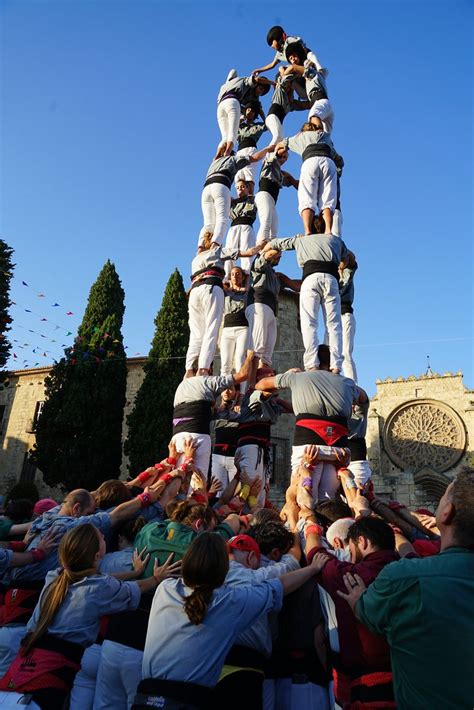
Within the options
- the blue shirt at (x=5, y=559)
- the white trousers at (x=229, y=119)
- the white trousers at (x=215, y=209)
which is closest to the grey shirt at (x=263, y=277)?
the white trousers at (x=215, y=209)

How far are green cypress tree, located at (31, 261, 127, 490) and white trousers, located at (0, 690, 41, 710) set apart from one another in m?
19.0

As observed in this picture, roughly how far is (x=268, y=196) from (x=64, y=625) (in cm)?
923

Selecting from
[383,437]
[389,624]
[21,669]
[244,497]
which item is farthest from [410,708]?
[383,437]

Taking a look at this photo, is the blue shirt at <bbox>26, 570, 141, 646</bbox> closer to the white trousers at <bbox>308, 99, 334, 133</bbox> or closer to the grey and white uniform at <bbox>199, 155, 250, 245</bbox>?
the grey and white uniform at <bbox>199, 155, 250, 245</bbox>

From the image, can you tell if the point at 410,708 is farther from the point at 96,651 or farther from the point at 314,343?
the point at 314,343

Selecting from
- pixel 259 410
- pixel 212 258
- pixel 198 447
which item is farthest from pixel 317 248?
pixel 198 447

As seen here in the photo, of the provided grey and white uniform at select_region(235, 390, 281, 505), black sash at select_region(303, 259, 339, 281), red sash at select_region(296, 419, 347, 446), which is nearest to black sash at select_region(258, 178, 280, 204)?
black sash at select_region(303, 259, 339, 281)

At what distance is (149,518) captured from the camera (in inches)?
182

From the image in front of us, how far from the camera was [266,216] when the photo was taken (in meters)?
10.4

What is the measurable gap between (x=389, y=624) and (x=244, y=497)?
5.36 metres

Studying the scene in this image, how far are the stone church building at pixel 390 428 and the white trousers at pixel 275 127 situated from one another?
45.0ft

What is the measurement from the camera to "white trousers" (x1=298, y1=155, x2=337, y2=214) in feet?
29.0

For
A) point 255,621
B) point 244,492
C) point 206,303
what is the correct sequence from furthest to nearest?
point 206,303
point 244,492
point 255,621

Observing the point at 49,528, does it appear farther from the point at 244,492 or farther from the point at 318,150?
the point at 318,150
